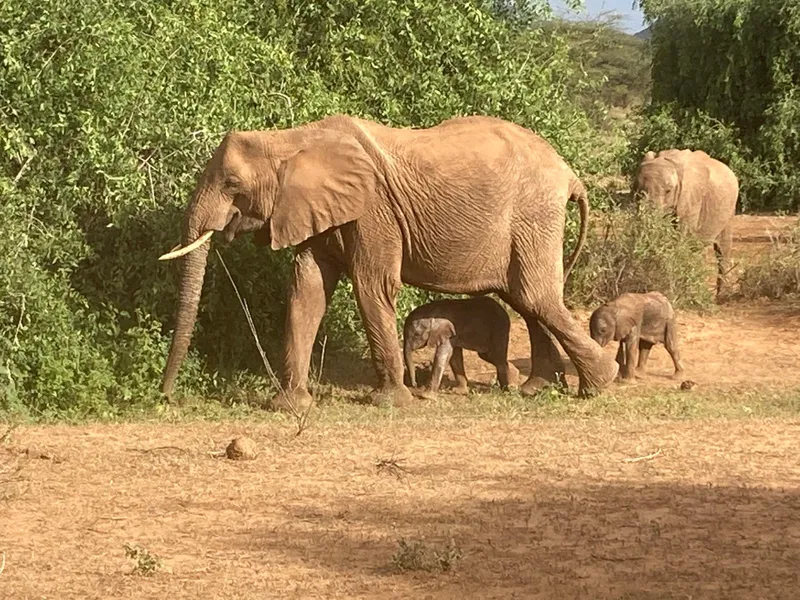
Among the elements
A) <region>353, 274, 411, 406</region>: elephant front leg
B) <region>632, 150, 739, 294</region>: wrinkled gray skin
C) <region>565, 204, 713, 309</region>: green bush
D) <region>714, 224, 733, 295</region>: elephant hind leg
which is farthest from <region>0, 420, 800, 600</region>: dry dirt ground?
<region>714, 224, 733, 295</region>: elephant hind leg

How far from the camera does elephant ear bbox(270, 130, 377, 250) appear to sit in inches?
392

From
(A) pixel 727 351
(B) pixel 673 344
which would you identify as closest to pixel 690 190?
(A) pixel 727 351

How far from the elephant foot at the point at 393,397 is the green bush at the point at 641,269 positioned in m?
4.05

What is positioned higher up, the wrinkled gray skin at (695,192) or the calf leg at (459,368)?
the wrinkled gray skin at (695,192)

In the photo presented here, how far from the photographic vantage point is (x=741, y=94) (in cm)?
Result: 2209

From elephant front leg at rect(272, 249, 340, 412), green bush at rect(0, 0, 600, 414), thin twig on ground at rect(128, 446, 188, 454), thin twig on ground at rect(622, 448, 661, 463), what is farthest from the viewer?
elephant front leg at rect(272, 249, 340, 412)

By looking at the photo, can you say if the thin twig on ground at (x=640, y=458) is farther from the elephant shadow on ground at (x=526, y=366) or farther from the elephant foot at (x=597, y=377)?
the elephant shadow on ground at (x=526, y=366)

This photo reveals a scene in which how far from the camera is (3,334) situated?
9734mm

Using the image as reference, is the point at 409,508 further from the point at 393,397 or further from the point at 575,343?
the point at 575,343

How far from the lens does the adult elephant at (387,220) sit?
32.6 feet

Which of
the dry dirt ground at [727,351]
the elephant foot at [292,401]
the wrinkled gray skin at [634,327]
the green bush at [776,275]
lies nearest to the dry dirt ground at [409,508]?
the elephant foot at [292,401]

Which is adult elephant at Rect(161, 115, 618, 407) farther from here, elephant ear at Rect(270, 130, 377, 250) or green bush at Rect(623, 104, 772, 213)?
green bush at Rect(623, 104, 772, 213)

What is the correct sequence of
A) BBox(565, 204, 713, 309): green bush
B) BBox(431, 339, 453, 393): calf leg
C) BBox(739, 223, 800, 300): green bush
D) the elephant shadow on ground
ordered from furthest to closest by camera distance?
1. BBox(739, 223, 800, 300): green bush
2. BBox(565, 204, 713, 309): green bush
3. the elephant shadow on ground
4. BBox(431, 339, 453, 393): calf leg

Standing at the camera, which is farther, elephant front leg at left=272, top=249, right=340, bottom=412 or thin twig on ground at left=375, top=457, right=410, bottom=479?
elephant front leg at left=272, top=249, right=340, bottom=412
